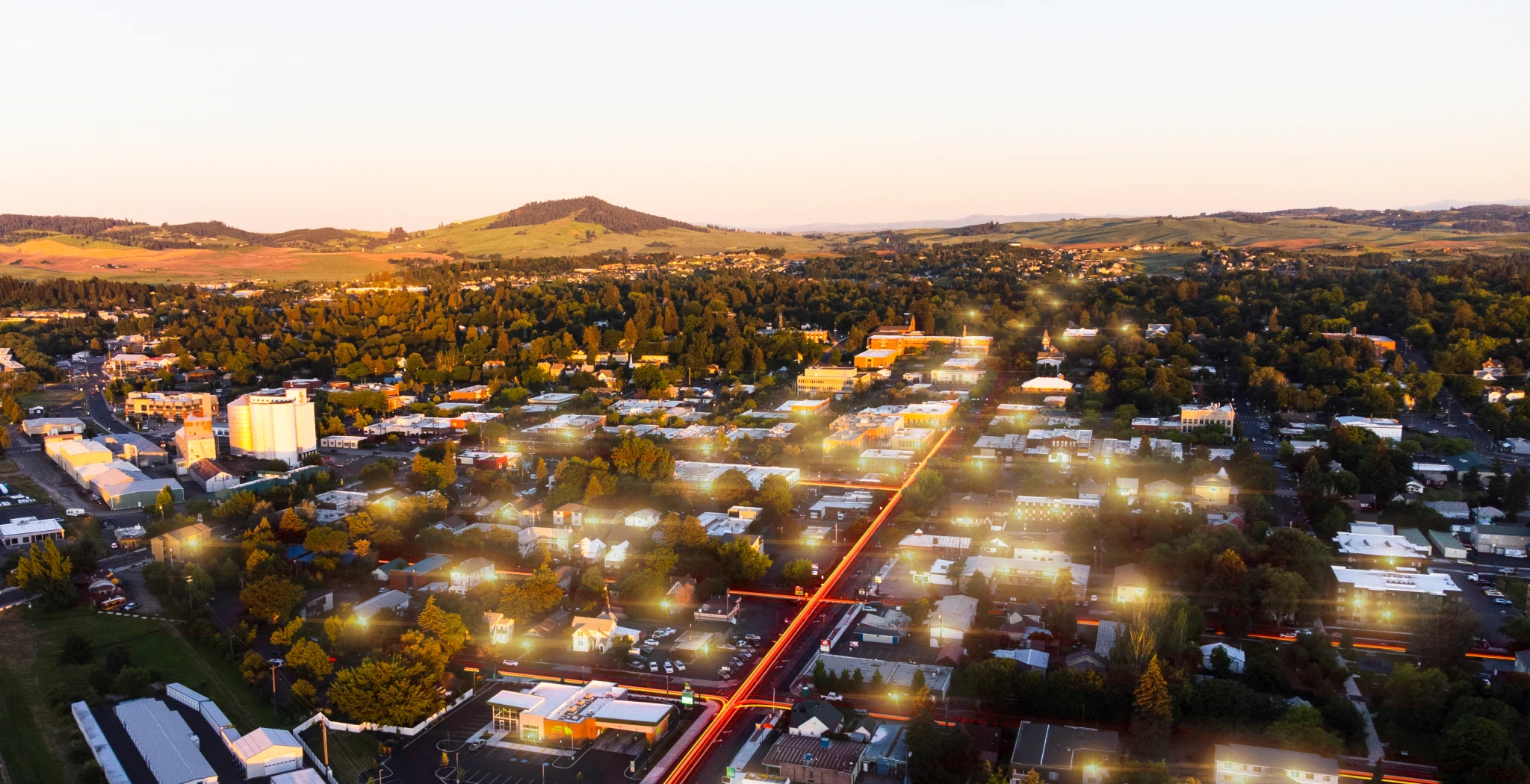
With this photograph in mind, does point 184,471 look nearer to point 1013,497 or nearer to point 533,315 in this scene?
point 1013,497

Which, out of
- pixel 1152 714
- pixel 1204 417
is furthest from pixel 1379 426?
pixel 1152 714

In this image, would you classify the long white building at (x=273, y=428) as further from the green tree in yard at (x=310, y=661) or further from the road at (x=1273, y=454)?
the road at (x=1273, y=454)

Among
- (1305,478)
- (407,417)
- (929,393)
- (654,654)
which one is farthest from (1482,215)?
(654,654)

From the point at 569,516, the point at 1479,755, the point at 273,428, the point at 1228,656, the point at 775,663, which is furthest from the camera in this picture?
the point at 273,428

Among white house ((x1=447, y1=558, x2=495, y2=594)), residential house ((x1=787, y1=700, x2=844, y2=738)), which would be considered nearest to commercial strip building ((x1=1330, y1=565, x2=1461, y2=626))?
residential house ((x1=787, y1=700, x2=844, y2=738))

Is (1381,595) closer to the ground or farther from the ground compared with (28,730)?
farther from the ground

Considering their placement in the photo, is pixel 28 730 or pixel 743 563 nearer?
pixel 28 730

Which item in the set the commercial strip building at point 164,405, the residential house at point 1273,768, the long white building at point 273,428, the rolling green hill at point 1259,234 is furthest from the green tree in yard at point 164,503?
the rolling green hill at point 1259,234

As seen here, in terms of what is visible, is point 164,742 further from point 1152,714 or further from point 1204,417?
point 1204,417
